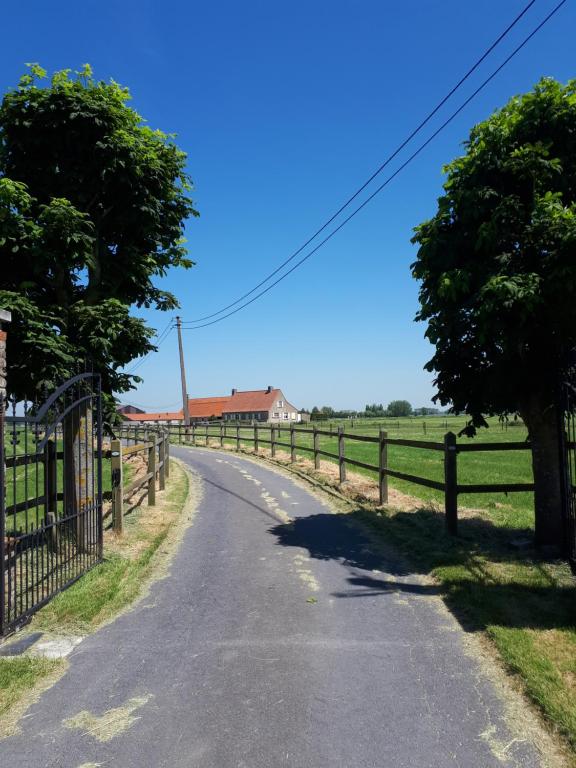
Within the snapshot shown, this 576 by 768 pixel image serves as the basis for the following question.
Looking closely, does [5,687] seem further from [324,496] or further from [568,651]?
[324,496]

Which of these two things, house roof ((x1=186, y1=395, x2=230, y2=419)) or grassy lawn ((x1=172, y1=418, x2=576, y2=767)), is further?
house roof ((x1=186, y1=395, x2=230, y2=419))

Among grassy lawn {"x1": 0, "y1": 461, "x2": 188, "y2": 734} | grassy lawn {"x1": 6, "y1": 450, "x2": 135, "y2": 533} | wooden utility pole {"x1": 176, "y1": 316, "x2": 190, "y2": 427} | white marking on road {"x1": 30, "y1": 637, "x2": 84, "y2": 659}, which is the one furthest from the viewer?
wooden utility pole {"x1": 176, "y1": 316, "x2": 190, "y2": 427}

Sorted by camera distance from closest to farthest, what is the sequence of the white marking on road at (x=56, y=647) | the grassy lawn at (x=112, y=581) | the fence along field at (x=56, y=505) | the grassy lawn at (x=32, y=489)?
the white marking on road at (x=56, y=647)
the grassy lawn at (x=112, y=581)
the fence along field at (x=56, y=505)
the grassy lawn at (x=32, y=489)

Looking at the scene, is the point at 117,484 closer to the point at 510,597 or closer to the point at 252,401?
the point at 510,597

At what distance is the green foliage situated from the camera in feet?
19.4

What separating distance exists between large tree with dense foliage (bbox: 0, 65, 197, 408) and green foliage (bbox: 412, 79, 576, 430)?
13.4ft

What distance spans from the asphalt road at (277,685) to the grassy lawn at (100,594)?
230 mm

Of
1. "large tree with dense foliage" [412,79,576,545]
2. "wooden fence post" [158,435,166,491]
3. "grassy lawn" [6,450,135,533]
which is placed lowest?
"grassy lawn" [6,450,135,533]

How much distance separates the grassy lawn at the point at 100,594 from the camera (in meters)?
3.90

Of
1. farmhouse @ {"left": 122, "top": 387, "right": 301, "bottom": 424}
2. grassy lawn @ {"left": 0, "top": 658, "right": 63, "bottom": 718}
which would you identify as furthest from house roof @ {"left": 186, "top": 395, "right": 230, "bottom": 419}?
grassy lawn @ {"left": 0, "top": 658, "right": 63, "bottom": 718}

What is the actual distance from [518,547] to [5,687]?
601 centimetres

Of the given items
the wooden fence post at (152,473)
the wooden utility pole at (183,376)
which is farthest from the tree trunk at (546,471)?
the wooden utility pole at (183,376)

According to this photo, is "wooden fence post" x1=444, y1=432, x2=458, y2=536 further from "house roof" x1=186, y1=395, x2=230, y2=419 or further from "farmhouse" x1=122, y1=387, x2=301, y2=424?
"house roof" x1=186, y1=395, x2=230, y2=419

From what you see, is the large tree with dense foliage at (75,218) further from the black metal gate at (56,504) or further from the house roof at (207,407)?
the house roof at (207,407)
